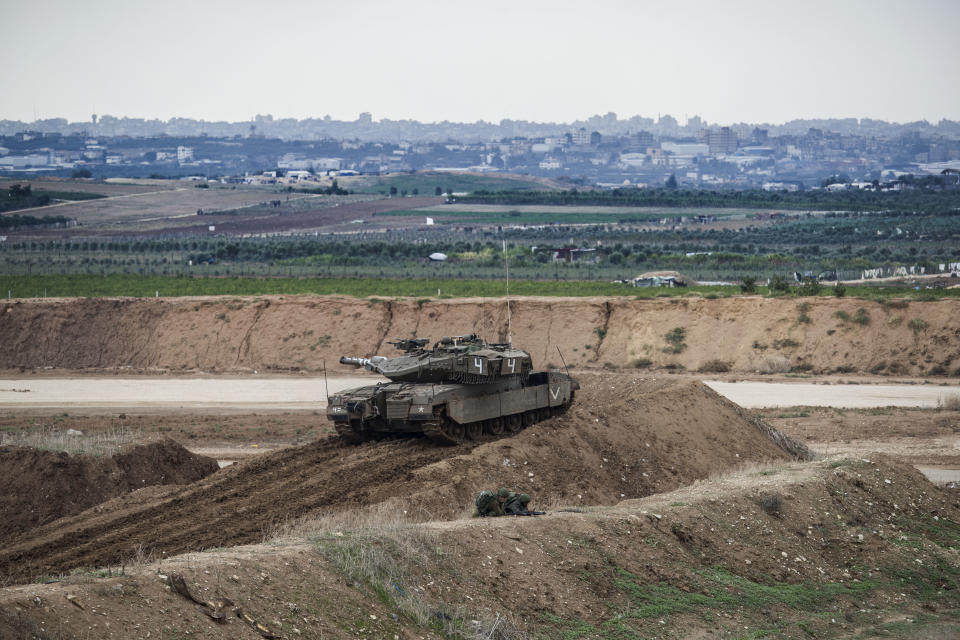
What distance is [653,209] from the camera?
15562cm

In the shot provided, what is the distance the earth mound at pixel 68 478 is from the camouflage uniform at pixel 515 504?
33.4ft

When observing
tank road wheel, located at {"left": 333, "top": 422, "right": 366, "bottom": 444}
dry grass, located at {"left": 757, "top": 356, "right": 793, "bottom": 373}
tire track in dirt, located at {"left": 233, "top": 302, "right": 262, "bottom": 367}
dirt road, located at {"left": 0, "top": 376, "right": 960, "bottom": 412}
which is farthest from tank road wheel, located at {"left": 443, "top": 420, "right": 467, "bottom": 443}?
tire track in dirt, located at {"left": 233, "top": 302, "right": 262, "bottom": 367}

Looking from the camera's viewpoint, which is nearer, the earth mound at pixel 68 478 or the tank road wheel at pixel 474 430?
the earth mound at pixel 68 478

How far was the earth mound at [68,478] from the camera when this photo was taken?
83.8 feet

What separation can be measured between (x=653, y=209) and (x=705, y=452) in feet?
422

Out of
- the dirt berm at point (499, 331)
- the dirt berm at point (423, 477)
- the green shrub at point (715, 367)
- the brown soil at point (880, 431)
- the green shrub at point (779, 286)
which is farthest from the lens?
the green shrub at point (779, 286)

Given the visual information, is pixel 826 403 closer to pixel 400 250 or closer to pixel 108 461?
pixel 108 461

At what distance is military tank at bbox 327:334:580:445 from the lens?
27328 millimetres

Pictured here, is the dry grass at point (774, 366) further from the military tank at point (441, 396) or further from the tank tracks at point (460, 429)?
the military tank at point (441, 396)

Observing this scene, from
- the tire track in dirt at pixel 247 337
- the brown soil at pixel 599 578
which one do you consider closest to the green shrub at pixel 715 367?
the tire track in dirt at pixel 247 337

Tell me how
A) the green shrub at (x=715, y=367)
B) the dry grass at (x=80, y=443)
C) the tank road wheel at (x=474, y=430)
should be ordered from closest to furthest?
the dry grass at (x=80, y=443) < the tank road wheel at (x=474, y=430) < the green shrub at (x=715, y=367)

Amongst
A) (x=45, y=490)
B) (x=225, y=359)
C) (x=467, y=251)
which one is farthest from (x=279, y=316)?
(x=467, y=251)

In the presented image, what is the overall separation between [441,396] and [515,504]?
24.3 ft

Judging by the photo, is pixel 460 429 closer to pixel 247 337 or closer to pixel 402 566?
pixel 402 566
